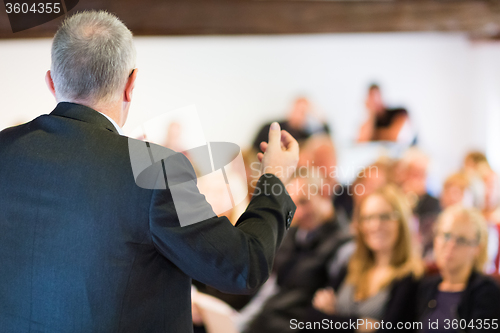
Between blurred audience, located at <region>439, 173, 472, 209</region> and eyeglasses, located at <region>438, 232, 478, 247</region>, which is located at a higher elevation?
eyeglasses, located at <region>438, 232, 478, 247</region>

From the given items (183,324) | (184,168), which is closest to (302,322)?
(183,324)

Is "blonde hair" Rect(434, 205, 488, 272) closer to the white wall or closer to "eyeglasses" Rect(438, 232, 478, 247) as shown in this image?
"eyeglasses" Rect(438, 232, 478, 247)

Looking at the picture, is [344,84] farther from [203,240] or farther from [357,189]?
[203,240]

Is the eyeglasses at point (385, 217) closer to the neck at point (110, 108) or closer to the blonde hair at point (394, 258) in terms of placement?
the blonde hair at point (394, 258)

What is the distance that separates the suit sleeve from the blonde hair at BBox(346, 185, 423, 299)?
1.75m

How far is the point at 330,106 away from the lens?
437 centimetres

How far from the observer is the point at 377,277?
7.72 feet

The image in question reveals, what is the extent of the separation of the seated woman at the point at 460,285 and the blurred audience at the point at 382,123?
2.12m

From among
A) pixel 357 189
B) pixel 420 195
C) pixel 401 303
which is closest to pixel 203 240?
pixel 401 303

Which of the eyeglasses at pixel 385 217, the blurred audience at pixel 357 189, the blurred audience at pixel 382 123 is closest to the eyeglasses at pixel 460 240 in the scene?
the eyeglasses at pixel 385 217

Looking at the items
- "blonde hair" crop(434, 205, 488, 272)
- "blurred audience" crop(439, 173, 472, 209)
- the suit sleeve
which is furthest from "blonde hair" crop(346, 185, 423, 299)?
the suit sleeve

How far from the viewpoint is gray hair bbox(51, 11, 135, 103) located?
0.76m

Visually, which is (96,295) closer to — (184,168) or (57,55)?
(184,168)

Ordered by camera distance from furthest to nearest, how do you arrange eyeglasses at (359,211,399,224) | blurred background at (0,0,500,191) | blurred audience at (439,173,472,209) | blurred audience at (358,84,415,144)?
blurred audience at (358,84,415,144) → blurred background at (0,0,500,191) → blurred audience at (439,173,472,209) → eyeglasses at (359,211,399,224)
